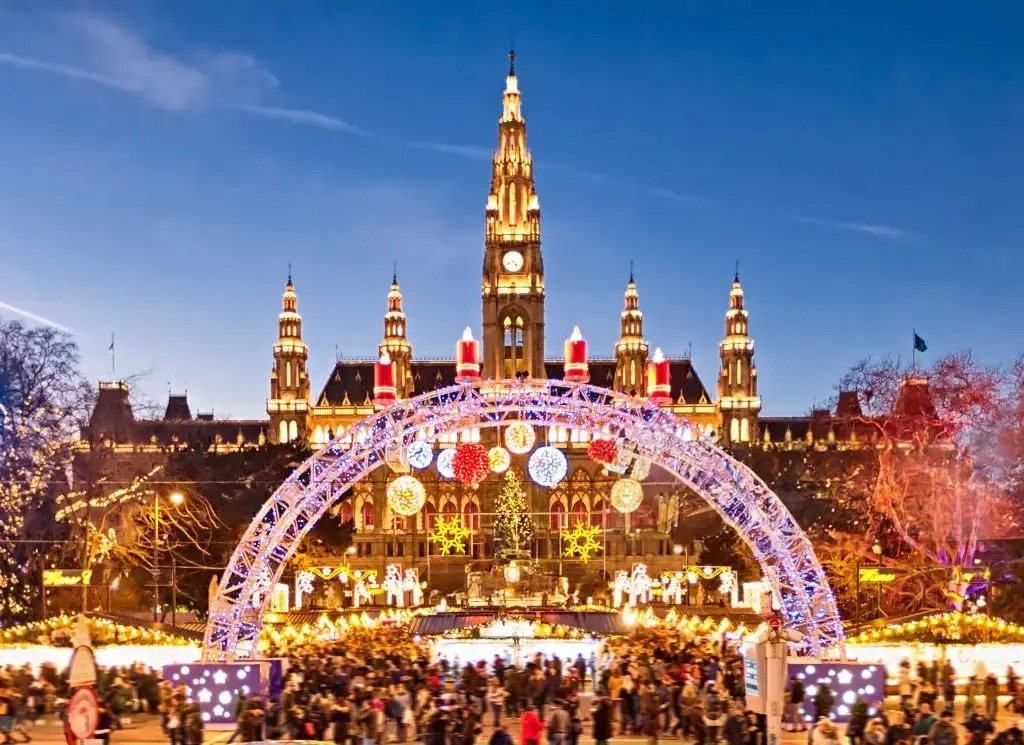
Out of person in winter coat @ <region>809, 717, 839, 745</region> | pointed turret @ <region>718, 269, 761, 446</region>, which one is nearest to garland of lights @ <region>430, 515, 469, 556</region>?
pointed turret @ <region>718, 269, 761, 446</region>

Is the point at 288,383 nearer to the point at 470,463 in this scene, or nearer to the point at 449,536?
the point at 449,536

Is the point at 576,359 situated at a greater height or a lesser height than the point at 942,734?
greater

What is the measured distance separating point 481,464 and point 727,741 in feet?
57.2

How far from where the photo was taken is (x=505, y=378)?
94.4m

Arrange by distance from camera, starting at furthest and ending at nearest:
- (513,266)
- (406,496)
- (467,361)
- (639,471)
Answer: (513,266) → (639,471) → (406,496) → (467,361)

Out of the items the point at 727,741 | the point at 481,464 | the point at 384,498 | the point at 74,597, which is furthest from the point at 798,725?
the point at 384,498

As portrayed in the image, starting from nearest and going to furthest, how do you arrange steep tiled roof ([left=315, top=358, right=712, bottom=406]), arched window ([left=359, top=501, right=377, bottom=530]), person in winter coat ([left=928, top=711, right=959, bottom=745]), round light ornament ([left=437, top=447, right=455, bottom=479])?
person in winter coat ([left=928, top=711, right=959, bottom=745]) < round light ornament ([left=437, top=447, right=455, bottom=479]) < arched window ([left=359, top=501, right=377, bottom=530]) < steep tiled roof ([left=315, top=358, right=712, bottom=406])

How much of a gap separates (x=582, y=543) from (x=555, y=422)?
61.8 m

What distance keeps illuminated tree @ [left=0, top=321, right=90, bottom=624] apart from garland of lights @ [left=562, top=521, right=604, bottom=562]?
134 ft

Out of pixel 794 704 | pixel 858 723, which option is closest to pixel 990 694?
pixel 794 704

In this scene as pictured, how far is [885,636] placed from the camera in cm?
3484

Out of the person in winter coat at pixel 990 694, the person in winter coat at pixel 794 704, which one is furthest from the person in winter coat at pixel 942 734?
the person in winter coat at pixel 990 694

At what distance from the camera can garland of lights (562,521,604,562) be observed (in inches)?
3265

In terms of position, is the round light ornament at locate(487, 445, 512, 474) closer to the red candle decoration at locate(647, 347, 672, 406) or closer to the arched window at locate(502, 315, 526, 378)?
the red candle decoration at locate(647, 347, 672, 406)
